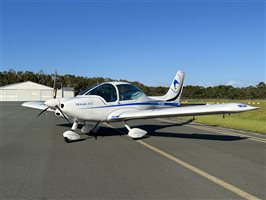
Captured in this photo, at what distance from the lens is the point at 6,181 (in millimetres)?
5438

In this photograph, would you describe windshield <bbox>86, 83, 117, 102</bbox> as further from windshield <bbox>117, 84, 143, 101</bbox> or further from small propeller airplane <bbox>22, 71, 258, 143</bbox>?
windshield <bbox>117, 84, 143, 101</bbox>

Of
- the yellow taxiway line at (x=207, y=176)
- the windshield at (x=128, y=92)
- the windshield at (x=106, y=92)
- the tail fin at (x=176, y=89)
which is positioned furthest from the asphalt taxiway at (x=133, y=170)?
the tail fin at (x=176, y=89)

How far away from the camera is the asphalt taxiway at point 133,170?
15.7 feet

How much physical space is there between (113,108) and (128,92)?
1040mm

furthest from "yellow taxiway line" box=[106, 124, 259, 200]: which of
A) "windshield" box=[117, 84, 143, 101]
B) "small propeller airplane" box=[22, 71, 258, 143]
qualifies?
"windshield" box=[117, 84, 143, 101]

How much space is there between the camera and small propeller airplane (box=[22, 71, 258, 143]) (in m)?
10.3

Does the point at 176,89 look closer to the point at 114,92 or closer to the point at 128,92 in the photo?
the point at 128,92

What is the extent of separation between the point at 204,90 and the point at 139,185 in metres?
101

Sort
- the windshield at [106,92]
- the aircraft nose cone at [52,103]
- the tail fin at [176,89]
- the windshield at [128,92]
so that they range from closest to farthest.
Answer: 1. the aircraft nose cone at [52,103]
2. the windshield at [106,92]
3. the windshield at [128,92]
4. the tail fin at [176,89]

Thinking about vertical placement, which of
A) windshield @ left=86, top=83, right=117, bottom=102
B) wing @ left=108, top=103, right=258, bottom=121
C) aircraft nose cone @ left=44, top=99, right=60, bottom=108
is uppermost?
windshield @ left=86, top=83, right=117, bottom=102

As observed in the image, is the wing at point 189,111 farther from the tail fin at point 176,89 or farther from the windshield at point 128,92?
the tail fin at point 176,89

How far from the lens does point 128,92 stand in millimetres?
12117

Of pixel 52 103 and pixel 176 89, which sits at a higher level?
pixel 176 89

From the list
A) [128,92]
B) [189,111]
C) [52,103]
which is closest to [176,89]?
[128,92]
